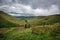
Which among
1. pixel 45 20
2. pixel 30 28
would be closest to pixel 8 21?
pixel 30 28

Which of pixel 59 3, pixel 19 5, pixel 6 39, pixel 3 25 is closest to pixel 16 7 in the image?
pixel 19 5

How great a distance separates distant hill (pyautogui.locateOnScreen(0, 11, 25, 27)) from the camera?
6996mm

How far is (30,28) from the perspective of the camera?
6961 millimetres

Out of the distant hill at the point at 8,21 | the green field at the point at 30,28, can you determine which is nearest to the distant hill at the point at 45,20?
the green field at the point at 30,28

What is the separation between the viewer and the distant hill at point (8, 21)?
6996 mm

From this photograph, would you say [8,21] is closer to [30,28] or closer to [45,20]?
[30,28]

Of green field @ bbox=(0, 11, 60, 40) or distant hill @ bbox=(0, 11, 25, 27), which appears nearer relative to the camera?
green field @ bbox=(0, 11, 60, 40)

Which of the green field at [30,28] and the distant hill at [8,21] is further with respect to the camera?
the distant hill at [8,21]

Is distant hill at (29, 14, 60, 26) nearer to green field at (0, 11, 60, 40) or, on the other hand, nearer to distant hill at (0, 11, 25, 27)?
green field at (0, 11, 60, 40)

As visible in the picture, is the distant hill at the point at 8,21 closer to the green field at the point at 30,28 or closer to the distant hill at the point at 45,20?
the green field at the point at 30,28

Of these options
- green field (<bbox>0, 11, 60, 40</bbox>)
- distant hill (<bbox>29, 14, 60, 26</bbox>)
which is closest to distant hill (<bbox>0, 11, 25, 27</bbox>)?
green field (<bbox>0, 11, 60, 40</bbox>)

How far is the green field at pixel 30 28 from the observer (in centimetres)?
680

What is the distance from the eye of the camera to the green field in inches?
268

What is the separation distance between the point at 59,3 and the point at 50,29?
1344 mm
